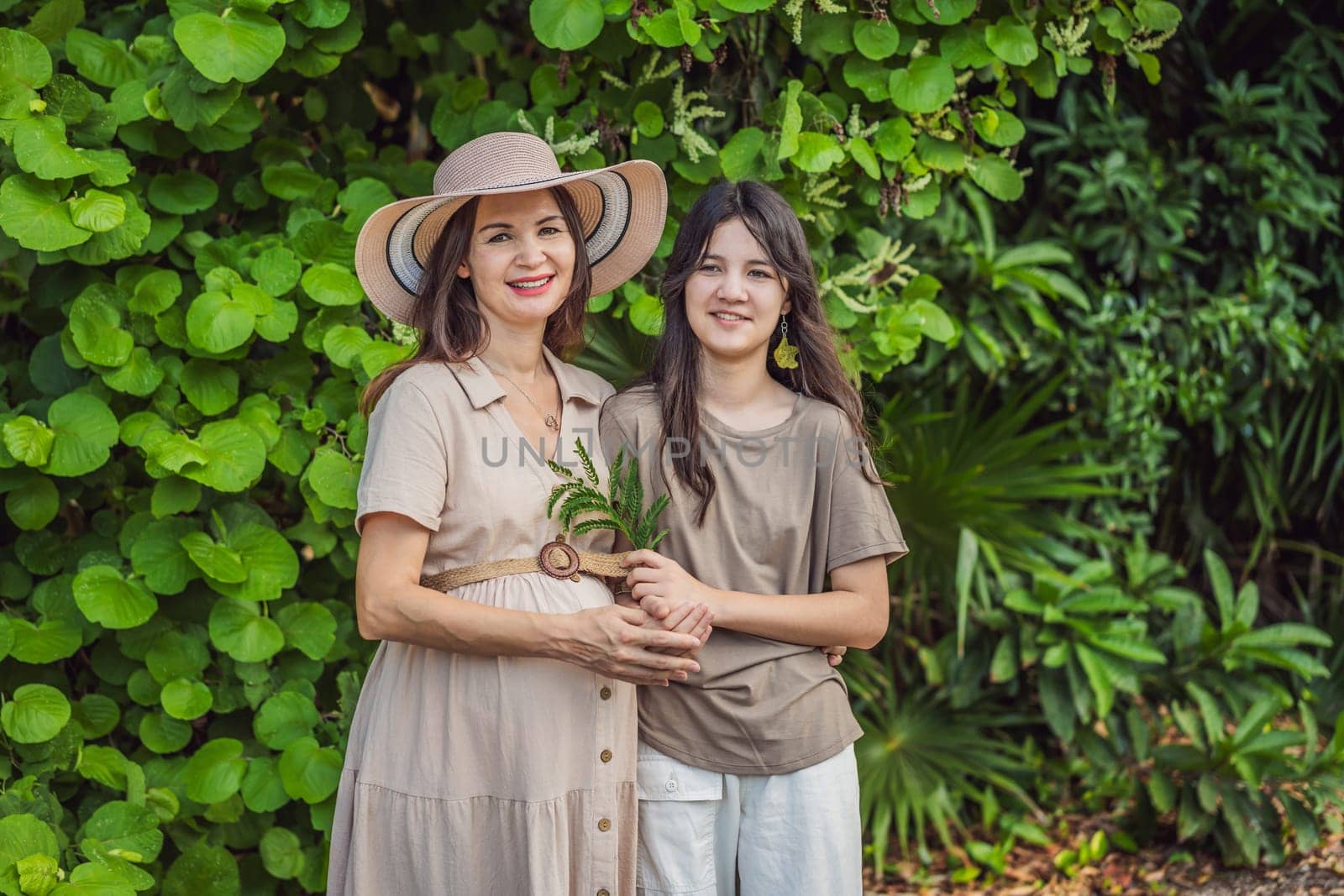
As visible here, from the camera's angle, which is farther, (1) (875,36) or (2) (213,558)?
(1) (875,36)

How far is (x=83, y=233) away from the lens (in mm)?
2436

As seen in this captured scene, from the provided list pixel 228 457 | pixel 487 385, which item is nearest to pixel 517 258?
pixel 487 385

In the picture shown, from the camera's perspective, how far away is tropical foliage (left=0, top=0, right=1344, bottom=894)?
255cm

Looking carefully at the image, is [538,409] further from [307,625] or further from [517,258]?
[307,625]

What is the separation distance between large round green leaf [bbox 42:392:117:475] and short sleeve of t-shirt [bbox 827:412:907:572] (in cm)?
155

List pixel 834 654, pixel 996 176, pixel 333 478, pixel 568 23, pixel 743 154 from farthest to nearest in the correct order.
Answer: pixel 996 176, pixel 743 154, pixel 333 478, pixel 568 23, pixel 834 654

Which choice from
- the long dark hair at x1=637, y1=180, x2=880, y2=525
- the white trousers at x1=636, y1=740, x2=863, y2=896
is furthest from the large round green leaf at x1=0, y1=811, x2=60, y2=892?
the long dark hair at x1=637, y1=180, x2=880, y2=525

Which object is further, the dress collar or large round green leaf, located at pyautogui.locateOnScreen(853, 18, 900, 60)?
large round green leaf, located at pyautogui.locateOnScreen(853, 18, 900, 60)

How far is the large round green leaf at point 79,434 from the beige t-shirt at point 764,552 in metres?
1.17

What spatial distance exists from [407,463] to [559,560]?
0.30m

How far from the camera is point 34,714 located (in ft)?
8.29

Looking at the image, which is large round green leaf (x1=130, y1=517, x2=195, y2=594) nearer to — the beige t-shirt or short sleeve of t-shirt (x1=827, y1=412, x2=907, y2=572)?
the beige t-shirt

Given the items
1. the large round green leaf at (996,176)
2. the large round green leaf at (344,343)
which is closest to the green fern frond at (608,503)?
the large round green leaf at (344,343)

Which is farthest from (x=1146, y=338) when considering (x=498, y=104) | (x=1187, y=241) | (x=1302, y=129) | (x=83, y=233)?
(x=83, y=233)
